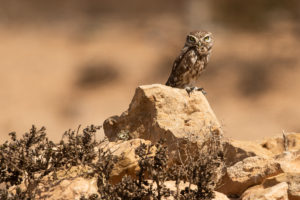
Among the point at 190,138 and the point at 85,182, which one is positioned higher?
the point at 190,138

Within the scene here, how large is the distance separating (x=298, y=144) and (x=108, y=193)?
11.7 ft

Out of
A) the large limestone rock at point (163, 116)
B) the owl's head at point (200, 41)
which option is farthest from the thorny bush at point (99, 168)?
the owl's head at point (200, 41)

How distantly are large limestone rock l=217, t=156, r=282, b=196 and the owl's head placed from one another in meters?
3.17

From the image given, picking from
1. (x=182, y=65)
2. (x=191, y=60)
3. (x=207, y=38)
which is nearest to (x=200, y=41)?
(x=207, y=38)

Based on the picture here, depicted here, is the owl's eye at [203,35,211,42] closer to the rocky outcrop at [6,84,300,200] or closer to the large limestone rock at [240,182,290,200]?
the rocky outcrop at [6,84,300,200]

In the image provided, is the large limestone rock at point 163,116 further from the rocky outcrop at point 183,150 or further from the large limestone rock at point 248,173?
the large limestone rock at point 248,173

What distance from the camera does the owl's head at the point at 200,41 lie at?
25.5 feet

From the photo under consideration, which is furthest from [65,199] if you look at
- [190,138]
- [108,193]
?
[190,138]

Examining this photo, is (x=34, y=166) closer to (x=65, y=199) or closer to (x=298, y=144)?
(x=65, y=199)

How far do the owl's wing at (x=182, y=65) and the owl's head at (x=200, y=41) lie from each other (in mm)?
109

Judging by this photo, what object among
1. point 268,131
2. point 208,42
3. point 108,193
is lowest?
point 108,193

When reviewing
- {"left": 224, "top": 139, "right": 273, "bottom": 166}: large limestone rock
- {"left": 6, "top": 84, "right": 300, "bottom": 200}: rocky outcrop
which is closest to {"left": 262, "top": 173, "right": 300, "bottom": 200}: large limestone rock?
{"left": 6, "top": 84, "right": 300, "bottom": 200}: rocky outcrop

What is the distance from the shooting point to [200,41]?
25.5 ft

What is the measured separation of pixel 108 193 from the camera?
3613mm
